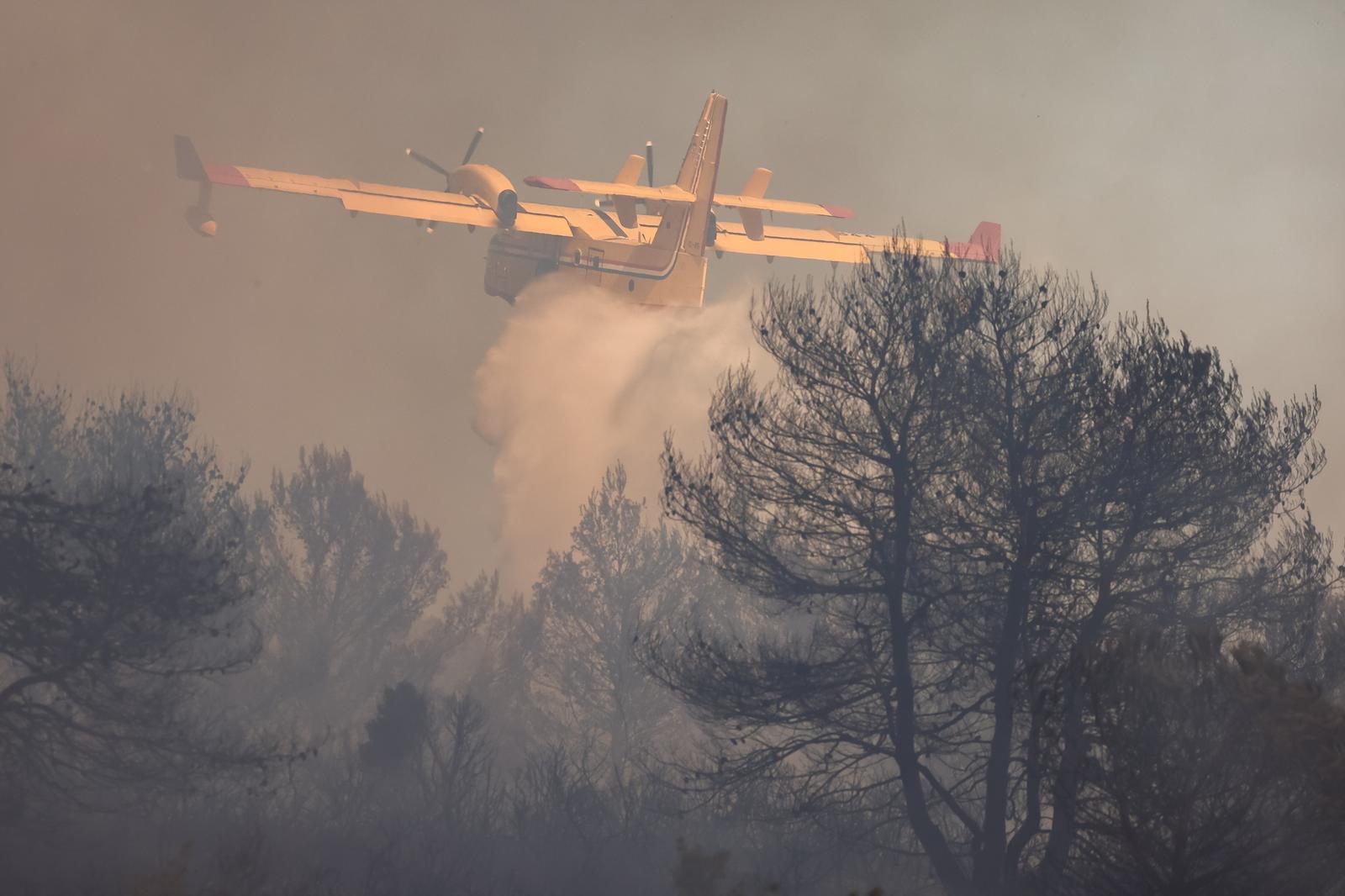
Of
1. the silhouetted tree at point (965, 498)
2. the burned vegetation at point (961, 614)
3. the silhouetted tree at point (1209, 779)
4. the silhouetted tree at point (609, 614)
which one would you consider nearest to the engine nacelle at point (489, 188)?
the silhouetted tree at point (609, 614)

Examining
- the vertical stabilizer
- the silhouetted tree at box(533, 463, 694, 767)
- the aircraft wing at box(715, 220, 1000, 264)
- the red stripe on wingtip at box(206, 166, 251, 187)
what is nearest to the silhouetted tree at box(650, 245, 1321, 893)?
the silhouetted tree at box(533, 463, 694, 767)

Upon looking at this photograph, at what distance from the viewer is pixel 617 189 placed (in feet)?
174

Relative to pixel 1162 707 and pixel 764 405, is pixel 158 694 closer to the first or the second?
pixel 764 405

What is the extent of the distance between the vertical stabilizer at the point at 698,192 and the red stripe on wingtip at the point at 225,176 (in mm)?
18249

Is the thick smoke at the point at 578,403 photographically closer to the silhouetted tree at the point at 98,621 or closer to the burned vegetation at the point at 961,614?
the burned vegetation at the point at 961,614

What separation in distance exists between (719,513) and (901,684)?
3.75 metres

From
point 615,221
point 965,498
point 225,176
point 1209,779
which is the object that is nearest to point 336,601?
point 225,176

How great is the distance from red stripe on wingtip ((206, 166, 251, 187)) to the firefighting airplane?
0.21 ft

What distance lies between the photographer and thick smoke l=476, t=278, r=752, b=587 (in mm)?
68375

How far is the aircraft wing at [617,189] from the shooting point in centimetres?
4862

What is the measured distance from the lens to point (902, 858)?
91.5 feet

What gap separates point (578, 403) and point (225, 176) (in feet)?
79.7

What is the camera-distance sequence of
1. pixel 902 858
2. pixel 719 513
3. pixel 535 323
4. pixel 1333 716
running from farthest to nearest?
pixel 535 323 → pixel 902 858 → pixel 719 513 → pixel 1333 716

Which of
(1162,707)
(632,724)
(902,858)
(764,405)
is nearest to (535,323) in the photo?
(632,724)
